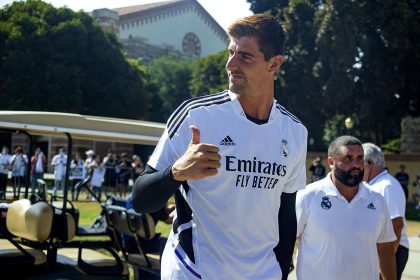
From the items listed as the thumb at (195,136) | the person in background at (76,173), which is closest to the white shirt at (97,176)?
the person in background at (76,173)

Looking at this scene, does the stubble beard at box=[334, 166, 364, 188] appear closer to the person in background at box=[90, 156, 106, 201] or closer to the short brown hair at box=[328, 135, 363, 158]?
the short brown hair at box=[328, 135, 363, 158]

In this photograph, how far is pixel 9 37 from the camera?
116 ft

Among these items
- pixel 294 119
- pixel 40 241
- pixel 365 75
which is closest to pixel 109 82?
pixel 365 75

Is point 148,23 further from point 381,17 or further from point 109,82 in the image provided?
point 381,17

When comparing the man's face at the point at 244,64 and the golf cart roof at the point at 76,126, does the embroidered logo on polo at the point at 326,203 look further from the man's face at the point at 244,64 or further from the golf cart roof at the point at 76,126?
the golf cart roof at the point at 76,126

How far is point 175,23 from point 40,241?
7156 cm

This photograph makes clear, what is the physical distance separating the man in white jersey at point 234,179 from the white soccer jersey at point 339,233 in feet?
6.04

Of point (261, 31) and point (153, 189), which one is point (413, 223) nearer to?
point (261, 31)

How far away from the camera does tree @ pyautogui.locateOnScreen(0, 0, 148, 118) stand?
115 feet

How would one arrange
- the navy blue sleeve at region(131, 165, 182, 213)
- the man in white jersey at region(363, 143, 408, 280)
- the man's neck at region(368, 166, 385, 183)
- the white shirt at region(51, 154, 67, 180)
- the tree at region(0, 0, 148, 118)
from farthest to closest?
the tree at region(0, 0, 148, 118) < the white shirt at region(51, 154, 67, 180) < the man's neck at region(368, 166, 385, 183) < the man in white jersey at region(363, 143, 408, 280) < the navy blue sleeve at region(131, 165, 182, 213)

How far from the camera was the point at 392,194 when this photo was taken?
237 inches

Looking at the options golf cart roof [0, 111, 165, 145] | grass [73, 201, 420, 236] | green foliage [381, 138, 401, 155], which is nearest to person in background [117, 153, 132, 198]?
grass [73, 201, 420, 236]

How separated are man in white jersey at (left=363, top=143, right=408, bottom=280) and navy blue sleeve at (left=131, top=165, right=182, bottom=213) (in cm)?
369

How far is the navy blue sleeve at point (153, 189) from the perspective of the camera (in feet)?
7.59
